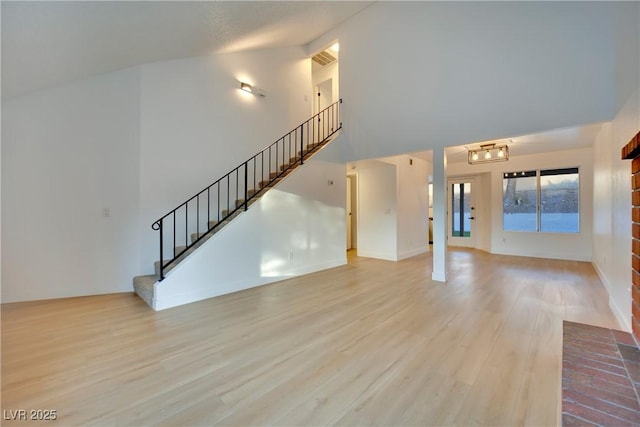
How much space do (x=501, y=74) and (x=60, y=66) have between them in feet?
19.4

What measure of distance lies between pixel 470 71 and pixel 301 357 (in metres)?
4.63

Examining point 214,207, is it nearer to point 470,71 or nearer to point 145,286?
point 145,286

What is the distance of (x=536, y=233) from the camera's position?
251 inches

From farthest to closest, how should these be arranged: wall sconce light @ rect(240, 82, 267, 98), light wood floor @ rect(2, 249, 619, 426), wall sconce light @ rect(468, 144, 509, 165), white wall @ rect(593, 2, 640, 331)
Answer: wall sconce light @ rect(240, 82, 267, 98) → wall sconce light @ rect(468, 144, 509, 165) → white wall @ rect(593, 2, 640, 331) → light wood floor @ rect(2, 249, 619, 426)

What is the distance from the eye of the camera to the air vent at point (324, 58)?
283 inches

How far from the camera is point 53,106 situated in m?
3.56

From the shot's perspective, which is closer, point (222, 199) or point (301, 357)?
point (301, 357)

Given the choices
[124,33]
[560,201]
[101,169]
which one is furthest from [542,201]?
[101,169]

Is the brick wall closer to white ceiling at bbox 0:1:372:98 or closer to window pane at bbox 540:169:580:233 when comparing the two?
white ceiling at bbox 0:1:372:98

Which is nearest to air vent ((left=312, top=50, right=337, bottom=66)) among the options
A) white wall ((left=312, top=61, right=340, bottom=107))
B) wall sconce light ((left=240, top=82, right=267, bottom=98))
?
white wall ((left=312, top=61, right=340, bottom=107))

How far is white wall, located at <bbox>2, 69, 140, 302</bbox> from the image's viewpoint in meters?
3.41

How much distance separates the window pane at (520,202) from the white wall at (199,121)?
20.0 feet

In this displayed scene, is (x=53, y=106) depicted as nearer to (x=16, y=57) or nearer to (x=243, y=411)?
(x=16, y=57)

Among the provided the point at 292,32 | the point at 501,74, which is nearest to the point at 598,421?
the point at 501,74
